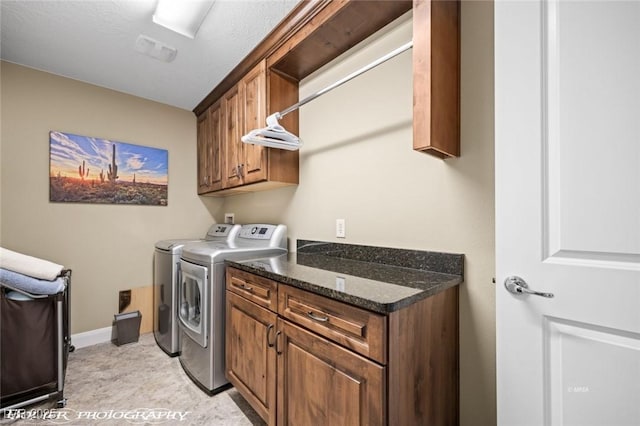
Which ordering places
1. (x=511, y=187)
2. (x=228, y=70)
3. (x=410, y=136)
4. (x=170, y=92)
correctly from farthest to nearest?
(x=170, y=92) → (x=228, y=70) → (x=410, y=136) → (x=511, y=187)

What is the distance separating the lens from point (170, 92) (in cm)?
275

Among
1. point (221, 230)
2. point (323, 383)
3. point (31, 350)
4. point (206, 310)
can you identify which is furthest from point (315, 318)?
point (221, 230)

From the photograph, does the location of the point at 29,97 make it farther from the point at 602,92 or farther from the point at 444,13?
the point at 602,92

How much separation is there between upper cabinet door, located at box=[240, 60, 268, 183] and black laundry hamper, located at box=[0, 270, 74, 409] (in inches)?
58.4

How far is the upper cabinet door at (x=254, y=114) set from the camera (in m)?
2.09

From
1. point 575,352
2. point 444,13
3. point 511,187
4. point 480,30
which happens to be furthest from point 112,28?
point 575,352

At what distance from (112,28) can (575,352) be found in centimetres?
297

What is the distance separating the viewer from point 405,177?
1.51 metres

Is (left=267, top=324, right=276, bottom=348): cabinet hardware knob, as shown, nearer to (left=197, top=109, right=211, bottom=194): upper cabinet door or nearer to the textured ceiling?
the textured ceiling

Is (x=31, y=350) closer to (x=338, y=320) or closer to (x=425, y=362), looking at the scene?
(x=338, y=320)

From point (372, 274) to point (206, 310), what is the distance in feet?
3.89

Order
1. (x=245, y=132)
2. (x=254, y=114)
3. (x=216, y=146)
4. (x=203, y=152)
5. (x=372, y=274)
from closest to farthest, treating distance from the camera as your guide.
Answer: (x=372, y=274) < (x=254, y=114) < (x=245, y=132) < (x=216, y=146) < (x=203, y=152)

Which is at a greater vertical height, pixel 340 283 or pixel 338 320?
pixel 340 283

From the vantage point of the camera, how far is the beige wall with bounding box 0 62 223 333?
2.27 meters
